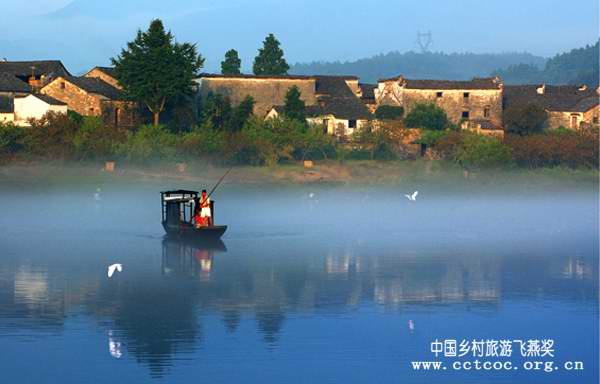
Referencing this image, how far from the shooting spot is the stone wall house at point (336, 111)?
107 metres

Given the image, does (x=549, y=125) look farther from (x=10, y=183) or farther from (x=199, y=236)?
(x=199, y=236)

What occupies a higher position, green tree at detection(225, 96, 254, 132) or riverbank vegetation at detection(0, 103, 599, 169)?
green tree at detection(225, 96, 254, 132)

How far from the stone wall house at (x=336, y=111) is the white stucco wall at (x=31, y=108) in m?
17.8

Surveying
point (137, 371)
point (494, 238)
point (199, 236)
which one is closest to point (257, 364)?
point (137, 371)

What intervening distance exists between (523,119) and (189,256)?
61.3 metres

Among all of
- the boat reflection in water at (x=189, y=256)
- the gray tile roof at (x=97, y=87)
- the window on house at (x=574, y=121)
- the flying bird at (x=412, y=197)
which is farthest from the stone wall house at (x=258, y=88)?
the boat reflection in water at (x=189, y=256)

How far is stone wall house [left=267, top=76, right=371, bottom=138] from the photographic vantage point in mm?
106812

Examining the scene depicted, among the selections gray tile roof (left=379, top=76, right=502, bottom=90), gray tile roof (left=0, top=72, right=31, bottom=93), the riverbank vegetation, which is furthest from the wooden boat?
gray tile roof (left=379, top=76, right=502, bottom=90)

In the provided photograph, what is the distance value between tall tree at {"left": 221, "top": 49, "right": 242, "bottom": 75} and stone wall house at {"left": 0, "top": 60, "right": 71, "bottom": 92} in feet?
59.5

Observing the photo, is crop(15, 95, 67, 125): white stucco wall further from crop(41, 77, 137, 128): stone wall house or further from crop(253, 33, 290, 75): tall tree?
crop(253, 33, 290, 75): tall tree

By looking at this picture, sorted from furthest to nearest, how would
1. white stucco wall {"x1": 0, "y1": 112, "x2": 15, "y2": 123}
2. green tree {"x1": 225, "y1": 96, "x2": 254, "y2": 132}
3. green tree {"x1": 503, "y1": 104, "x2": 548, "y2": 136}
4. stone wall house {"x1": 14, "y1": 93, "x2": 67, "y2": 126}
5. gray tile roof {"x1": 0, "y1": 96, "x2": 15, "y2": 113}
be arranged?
green tree {"x1": 503, "y1": 104, "x2": 548, "y2": 136} < green tree {"x1": 225, "y1": 96, "x2": 254, "y2": 132} < gray tile roof {"x1": 0, "y1": 96, "x2": 15, "y2": 113} < white stucco wall {"x1": 0, "y1": 112, "x2": 15, "y2": 123} < stone wall house {"x1": 14, "y1": 93, "x2": 67, "y2": 126}

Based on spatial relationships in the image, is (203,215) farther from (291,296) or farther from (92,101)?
(92,101)

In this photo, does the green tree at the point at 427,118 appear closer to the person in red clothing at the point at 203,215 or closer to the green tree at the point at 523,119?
the green tree at the point at 523,119

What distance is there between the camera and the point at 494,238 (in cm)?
6731
